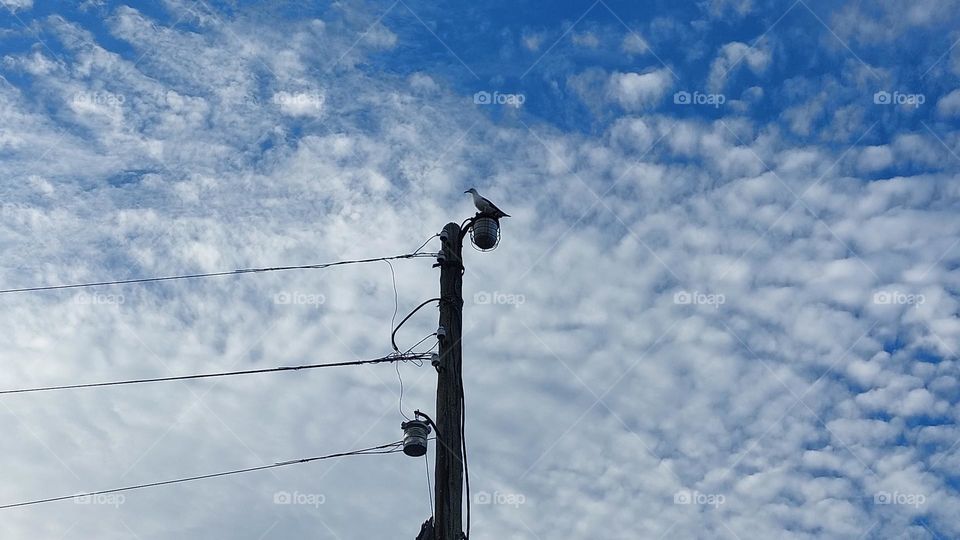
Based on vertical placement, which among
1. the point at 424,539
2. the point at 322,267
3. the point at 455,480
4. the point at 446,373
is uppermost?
the point at 322,267

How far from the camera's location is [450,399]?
8984mm

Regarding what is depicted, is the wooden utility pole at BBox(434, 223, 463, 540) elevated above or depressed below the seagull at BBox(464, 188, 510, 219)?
below

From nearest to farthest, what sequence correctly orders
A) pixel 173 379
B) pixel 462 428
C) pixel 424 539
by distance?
pixel 424 539
pixel 462 428
pixel 173 379

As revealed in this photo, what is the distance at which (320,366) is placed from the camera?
1069cm

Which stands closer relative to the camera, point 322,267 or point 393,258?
point 393,258

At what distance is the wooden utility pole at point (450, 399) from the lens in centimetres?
830

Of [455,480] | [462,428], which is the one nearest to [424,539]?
[455,480]

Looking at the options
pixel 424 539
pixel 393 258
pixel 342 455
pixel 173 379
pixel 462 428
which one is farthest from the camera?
pixel 173 379

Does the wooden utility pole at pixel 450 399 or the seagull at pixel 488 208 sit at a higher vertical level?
the seagull at pixel 488 208

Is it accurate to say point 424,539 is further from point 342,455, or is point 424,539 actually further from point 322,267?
point 322,267

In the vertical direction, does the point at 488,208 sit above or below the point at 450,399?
above

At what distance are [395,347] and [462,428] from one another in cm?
158

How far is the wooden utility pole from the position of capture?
8.30 meters

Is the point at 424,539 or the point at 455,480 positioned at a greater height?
the point at 455,480
